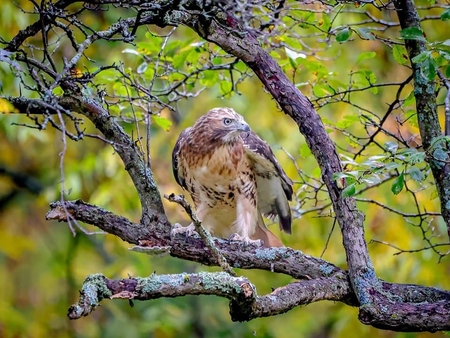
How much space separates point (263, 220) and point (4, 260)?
5405 millimetres

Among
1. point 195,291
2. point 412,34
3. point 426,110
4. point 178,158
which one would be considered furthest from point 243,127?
point 195,291

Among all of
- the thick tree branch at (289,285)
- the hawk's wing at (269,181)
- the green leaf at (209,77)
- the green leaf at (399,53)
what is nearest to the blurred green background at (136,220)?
the hawk's wing at (269,181)

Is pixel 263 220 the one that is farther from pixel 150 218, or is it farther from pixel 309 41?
pixel 309 41

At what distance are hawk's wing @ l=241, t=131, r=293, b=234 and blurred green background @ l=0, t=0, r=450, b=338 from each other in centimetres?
76

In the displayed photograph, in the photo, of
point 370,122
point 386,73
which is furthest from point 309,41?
point 370,122

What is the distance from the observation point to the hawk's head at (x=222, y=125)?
5.13 meters

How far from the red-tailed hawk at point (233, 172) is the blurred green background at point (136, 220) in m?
0.87

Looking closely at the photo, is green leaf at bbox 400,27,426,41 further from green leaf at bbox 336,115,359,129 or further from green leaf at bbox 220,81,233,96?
green leaf at bbox 220,81,233,96

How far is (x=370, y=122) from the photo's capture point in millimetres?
3865

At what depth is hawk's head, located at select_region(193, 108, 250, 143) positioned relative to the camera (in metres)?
5.13

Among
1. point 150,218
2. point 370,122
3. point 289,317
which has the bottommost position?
point 150,218

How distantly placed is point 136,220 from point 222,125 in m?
3.35

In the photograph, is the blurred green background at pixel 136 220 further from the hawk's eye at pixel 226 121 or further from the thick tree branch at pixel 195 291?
the thick tree branch at pixel 195 291

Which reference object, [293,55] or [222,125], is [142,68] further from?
[222,125]
